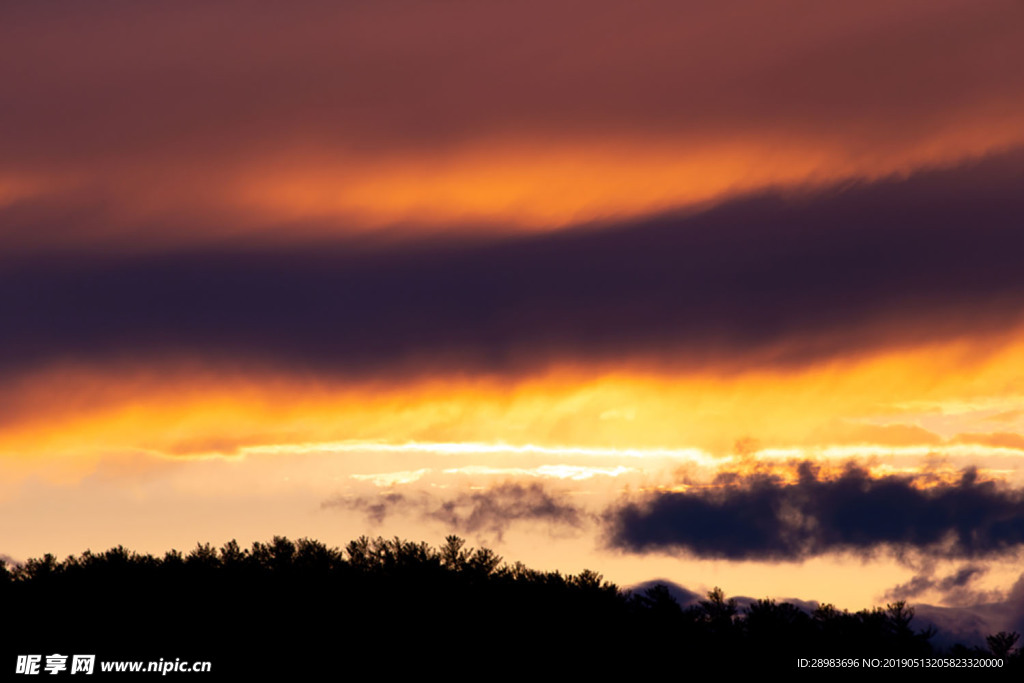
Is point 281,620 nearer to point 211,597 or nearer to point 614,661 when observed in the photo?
point 211,597

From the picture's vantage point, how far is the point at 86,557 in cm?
19088

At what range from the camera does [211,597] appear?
6845 inches

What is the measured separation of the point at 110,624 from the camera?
167250 millimetres

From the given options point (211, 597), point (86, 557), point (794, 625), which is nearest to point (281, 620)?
point (211, 597)

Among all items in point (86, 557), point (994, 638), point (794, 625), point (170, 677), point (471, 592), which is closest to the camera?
point (170, 677)

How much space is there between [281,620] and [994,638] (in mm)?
79949

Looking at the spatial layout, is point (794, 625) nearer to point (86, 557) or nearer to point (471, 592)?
point (471, 592)

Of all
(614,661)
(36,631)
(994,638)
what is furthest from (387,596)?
(994,638)

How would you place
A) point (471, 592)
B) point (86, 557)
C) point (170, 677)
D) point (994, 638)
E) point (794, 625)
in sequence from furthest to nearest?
point (86, 557)
point (471, 592)
point (794, 625)
point (994, 638)
point (170, 677)

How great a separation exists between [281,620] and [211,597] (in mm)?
12430

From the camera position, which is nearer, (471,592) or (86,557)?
(471,592)

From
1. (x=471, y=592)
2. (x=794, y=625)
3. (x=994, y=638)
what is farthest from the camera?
(x=471, y=592)

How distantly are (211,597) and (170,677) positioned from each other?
28105mm

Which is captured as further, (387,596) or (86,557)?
(86,557)
